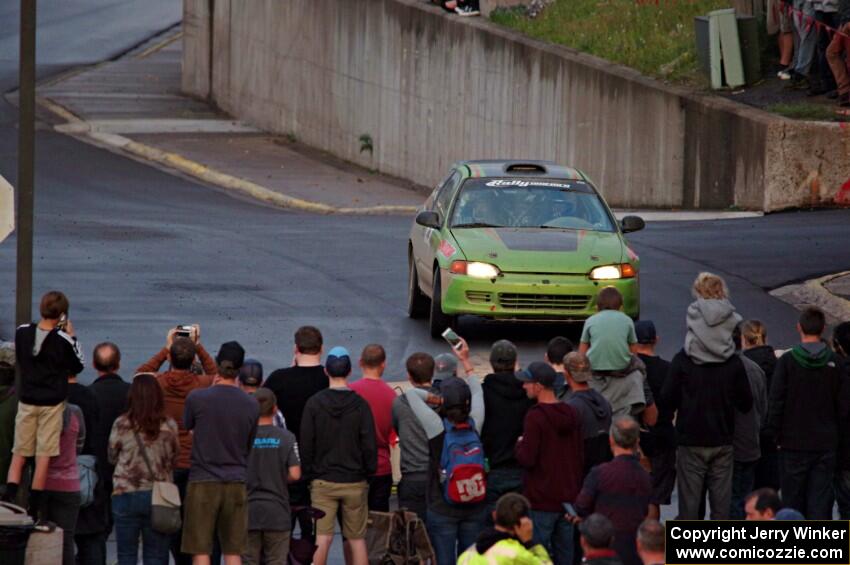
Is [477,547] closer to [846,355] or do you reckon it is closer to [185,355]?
[185,355]

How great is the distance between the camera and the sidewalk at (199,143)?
3288cm

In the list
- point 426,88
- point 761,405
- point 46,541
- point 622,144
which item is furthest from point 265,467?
point 426,88

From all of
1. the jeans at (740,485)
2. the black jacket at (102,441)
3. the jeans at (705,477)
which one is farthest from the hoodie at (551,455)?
the black jacket at (102,441)

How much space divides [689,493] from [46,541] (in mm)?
4142

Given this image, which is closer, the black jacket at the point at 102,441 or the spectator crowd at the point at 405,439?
the spectator crowd at the point at 405,439

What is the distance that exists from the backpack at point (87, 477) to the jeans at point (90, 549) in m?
0.23

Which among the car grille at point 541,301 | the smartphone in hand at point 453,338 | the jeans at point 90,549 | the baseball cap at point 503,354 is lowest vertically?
the jeans at point 90,549

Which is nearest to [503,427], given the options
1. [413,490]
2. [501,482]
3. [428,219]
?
[501,482]

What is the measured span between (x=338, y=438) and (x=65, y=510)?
5.65ft

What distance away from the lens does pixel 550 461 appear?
11016mm

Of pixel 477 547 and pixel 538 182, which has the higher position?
pixel 538 182

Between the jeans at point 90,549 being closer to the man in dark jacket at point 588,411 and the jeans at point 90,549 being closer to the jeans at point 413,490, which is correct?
the jeans at point 413,490

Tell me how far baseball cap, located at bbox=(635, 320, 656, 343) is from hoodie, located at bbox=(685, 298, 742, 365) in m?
0.44

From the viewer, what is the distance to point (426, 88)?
115 feet
